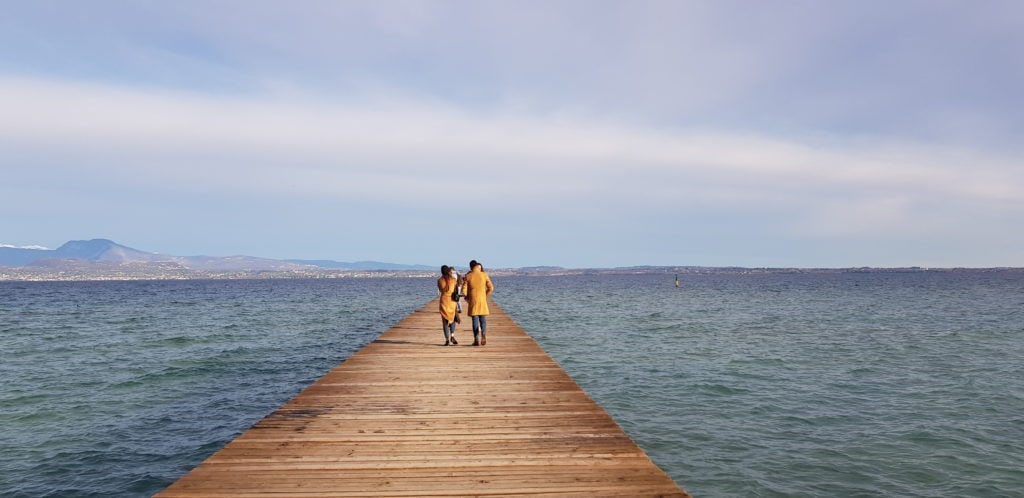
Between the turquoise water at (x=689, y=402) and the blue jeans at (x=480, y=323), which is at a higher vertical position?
the blue jeans at (x=480, y=323)

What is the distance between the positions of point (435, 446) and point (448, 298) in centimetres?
818

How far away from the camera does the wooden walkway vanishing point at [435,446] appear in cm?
511

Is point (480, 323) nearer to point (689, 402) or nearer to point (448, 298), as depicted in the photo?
point (448, 298)

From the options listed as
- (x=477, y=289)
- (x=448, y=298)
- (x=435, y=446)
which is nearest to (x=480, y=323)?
(x=448, y=298)

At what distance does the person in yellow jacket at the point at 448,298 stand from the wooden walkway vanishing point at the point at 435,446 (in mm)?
3431

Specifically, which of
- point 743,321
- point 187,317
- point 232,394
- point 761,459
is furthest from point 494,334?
point 187,317

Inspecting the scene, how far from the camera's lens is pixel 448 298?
14438mm

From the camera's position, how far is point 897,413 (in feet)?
45.0

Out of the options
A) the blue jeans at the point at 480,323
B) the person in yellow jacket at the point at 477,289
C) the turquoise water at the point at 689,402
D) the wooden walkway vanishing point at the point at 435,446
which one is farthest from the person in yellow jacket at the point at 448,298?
the turquoise water at the point at 689,402

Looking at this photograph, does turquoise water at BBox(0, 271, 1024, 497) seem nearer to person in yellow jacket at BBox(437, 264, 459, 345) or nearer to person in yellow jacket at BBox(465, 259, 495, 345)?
person in yellow jacket at BBox(465, 259, 495, 345)

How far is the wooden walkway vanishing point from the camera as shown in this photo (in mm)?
5109

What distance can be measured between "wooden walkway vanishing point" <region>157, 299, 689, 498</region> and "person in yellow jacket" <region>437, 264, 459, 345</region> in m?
3.43

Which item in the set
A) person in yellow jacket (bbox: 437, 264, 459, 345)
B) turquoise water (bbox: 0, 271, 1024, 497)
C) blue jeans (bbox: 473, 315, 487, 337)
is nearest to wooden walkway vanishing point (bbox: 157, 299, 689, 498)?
turquoise water (bbox: 0, 271, 1024, 497)

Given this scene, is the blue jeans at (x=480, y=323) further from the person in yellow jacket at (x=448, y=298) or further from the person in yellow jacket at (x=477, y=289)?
the person in yellow jacket at (x=448, y=298)
